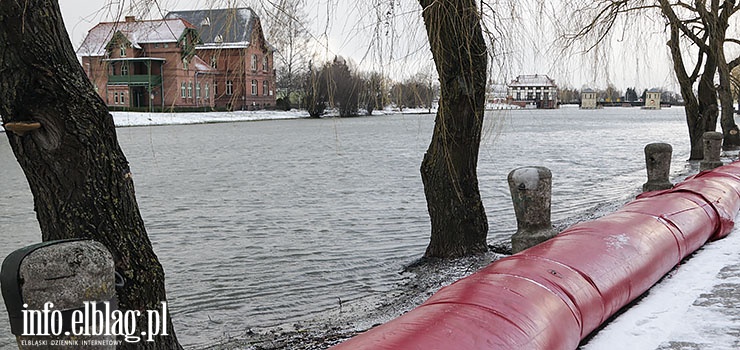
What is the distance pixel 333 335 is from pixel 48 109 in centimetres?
303

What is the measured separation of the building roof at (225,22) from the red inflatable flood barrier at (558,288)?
8.02 ft

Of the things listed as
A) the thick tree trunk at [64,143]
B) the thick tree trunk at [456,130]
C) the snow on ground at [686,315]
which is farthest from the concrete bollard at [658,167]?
the thick tree trunk at [64,143]

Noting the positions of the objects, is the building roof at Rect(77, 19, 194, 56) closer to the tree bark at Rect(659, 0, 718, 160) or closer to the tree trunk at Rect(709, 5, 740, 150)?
the tree trunk at Rect(709, 5, 740, 150)

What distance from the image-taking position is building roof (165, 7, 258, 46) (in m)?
5.03

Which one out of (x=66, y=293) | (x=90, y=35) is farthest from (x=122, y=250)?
(x=90, y=35)

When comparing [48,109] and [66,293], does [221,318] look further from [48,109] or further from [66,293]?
[66,293]

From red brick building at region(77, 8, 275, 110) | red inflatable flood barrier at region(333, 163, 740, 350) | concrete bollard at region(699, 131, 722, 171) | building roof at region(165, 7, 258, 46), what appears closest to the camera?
red inflatable flood barrier at region(333, 163, 740, 350)

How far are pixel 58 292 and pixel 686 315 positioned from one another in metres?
3.48

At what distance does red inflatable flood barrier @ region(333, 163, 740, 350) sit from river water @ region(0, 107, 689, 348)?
8.49ft

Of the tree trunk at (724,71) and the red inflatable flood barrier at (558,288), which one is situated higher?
the tree trunk at (724,71)

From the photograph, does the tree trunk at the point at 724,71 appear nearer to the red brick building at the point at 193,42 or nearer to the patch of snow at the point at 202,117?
the red brick building at the point at 193,42

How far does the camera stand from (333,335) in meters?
5.75

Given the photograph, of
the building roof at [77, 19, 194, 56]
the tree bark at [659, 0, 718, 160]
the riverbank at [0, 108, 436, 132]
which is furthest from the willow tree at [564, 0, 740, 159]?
the riverbank at [0, 108, 436, 132]

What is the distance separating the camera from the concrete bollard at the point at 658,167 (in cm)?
899
